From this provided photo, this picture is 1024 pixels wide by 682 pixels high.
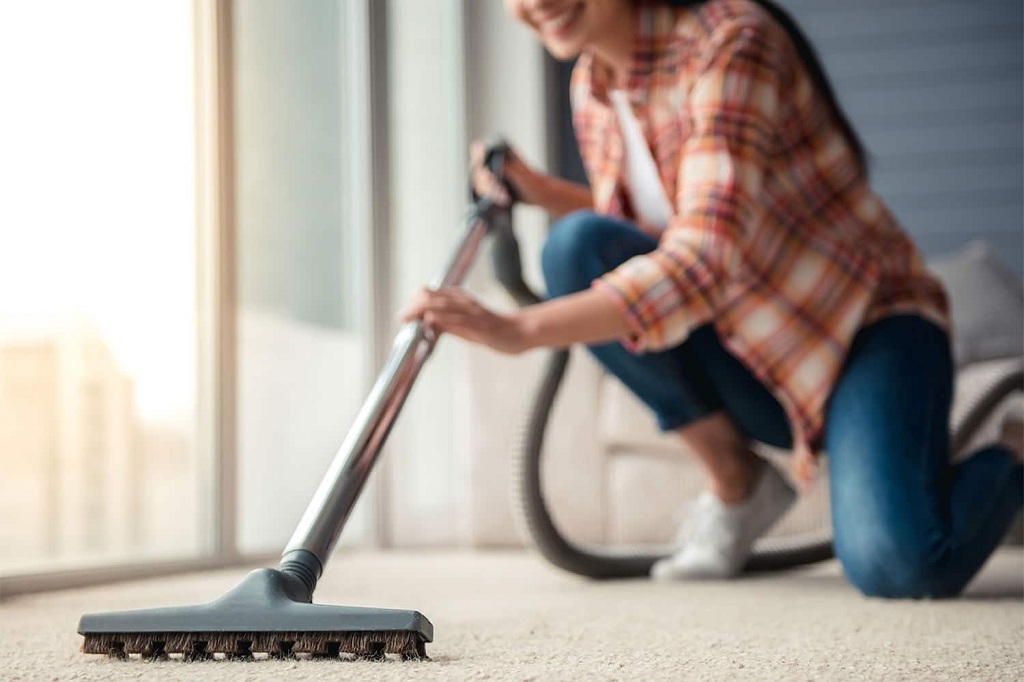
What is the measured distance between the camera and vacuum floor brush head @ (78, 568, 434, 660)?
739mm

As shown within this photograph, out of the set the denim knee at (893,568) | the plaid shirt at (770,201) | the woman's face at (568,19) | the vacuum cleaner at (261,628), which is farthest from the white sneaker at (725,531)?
the vacuum cleaner at (261,628)

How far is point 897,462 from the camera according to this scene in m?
1.23

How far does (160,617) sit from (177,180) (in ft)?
4.08

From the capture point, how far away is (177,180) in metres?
1.87

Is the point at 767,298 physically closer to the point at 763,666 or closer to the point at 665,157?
the point at 665,157

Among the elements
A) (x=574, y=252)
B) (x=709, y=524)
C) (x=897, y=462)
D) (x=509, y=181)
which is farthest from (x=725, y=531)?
(x=509, y=181)

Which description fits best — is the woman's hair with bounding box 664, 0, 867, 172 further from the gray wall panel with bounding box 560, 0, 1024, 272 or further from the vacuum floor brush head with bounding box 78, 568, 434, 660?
the gray wall panel with bounding box 560, 0, 1024, 272

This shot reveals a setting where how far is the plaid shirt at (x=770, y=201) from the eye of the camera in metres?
1.24

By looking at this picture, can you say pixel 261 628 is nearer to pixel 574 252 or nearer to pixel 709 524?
pixel 574 252

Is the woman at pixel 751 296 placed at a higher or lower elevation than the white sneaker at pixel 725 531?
higher

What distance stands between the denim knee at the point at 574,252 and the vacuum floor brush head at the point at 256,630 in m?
0.70

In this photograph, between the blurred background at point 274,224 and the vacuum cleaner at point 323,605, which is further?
the blurred background at point 274,224

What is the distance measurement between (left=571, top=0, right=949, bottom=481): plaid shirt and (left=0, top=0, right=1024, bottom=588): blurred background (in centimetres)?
75

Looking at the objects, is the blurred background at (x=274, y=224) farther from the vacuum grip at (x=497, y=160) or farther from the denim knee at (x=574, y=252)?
the denim knee at (x=574, y=252)
